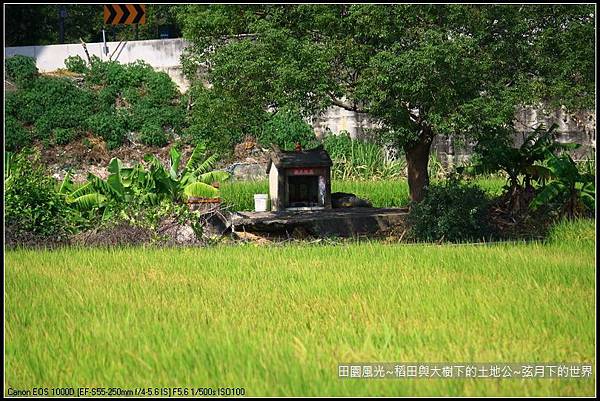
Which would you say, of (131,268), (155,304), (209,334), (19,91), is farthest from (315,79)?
(19,91)

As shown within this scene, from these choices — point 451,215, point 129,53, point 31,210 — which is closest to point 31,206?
point 31,210

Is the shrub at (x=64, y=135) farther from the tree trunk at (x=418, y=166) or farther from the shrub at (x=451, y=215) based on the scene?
the shrub at (x=451, y=215)

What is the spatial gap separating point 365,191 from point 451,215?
4.60m

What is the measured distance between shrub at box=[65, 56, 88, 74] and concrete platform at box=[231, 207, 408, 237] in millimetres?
11986

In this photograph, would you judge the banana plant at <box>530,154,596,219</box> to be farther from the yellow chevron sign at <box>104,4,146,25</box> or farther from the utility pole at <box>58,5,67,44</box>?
the utility pole at <box>58,5,67,44</box>

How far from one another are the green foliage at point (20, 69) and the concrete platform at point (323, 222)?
11801 mm

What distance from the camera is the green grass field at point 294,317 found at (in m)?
5.38

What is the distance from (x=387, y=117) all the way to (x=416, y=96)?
1.89ft

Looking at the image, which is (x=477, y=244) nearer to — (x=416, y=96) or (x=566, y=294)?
(x=416, y=96)

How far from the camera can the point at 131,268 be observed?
30.9ft

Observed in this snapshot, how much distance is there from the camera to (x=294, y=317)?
6832mm

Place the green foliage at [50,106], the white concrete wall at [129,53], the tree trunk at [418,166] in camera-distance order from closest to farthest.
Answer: the tree trunk at [418,166] → the green foliage at [50,106] → the white concrete wall at [129,53]

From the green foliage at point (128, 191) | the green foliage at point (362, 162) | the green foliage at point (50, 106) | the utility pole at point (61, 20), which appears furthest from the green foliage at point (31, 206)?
the utility pole at point (61, 20)

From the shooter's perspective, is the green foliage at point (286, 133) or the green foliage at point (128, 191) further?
the green foliage at point (286, 133)
